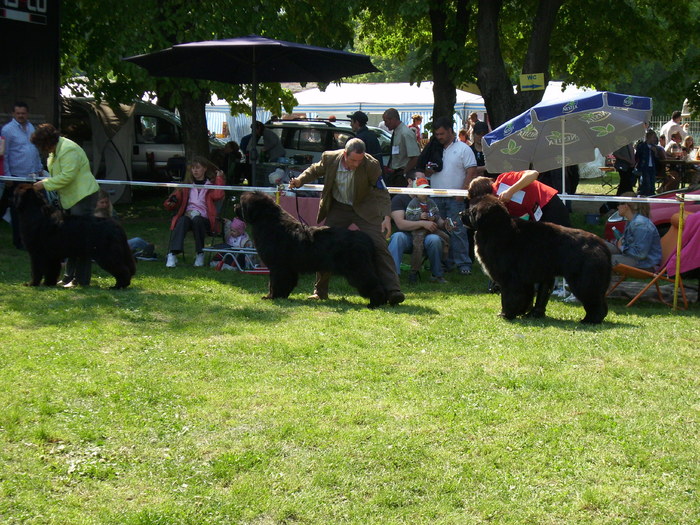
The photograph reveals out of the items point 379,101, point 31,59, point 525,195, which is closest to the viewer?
point 525,195

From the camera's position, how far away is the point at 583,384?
5719mm

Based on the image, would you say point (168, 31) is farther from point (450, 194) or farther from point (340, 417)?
point (340, 417)

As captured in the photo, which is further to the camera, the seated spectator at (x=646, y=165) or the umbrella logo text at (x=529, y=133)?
the seated spectator at (x=646, y=165)

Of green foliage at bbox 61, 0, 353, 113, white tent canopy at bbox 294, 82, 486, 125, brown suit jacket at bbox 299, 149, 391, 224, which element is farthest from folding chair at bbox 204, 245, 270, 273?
white tent canopy at bbox 294, 82, 486, 125

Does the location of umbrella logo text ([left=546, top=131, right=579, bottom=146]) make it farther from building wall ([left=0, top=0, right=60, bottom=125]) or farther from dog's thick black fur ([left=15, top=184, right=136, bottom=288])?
building wall ([left=0, top=0, right=60, bottom=125])

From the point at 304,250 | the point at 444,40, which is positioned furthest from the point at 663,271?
the point at 444,40

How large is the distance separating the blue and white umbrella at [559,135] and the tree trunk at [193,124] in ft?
23.8

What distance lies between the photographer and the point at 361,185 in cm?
843

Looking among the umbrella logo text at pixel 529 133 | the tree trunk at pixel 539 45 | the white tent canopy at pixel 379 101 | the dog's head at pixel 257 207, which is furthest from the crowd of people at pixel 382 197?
the white tent canopy at pixel 379 101

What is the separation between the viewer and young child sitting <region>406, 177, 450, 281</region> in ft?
33.6

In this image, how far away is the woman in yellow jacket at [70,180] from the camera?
8.88 meters

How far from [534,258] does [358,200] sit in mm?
1899

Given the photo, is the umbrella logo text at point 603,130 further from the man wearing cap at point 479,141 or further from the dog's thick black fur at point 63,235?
the dog's thick black fur at point 63,235

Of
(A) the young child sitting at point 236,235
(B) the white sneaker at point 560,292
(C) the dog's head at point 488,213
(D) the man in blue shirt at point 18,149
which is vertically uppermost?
(D) the man in blue shirt at point 18,149
